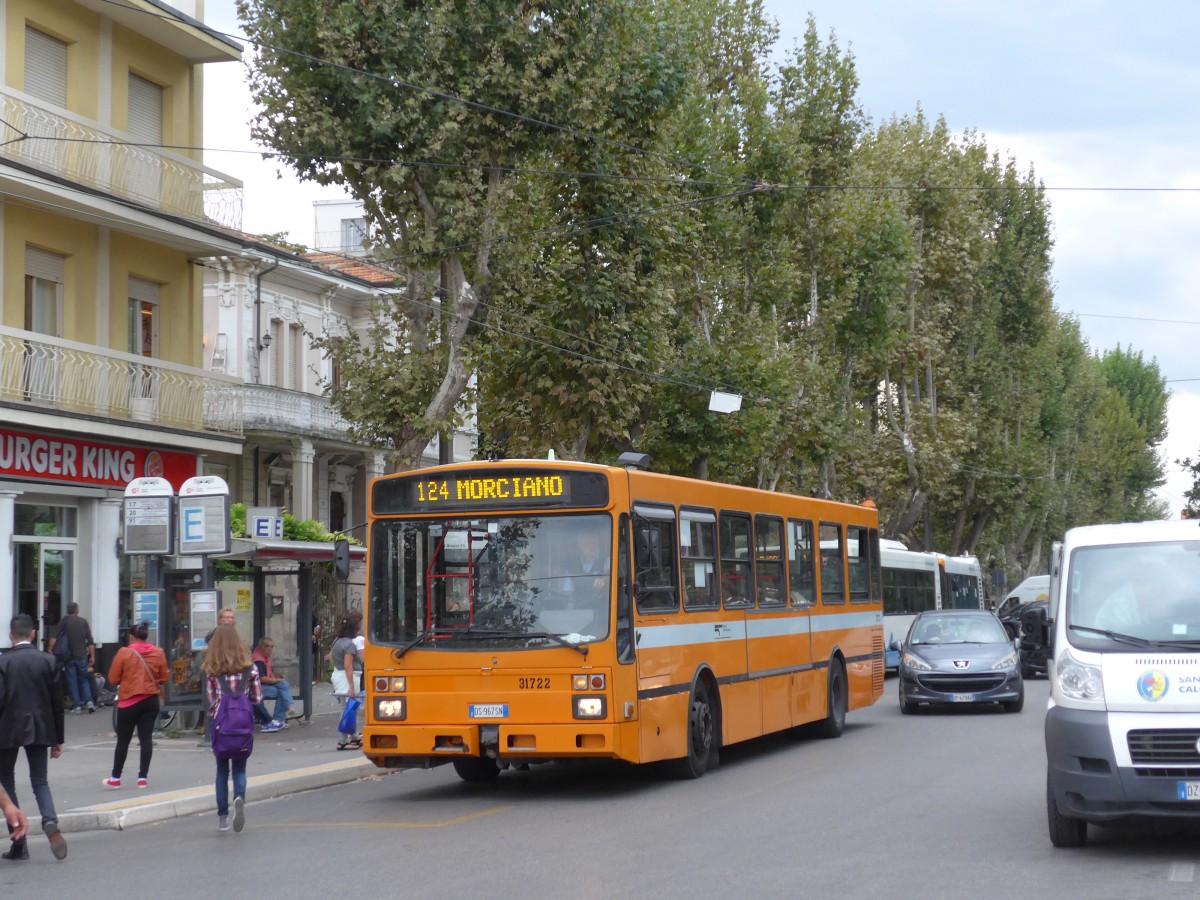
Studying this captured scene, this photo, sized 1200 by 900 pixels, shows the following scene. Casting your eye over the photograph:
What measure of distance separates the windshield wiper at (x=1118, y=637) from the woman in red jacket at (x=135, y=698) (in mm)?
9352

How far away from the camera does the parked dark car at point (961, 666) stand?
78.3 ft

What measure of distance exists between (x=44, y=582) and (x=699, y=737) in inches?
553

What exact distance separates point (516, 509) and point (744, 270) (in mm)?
23987

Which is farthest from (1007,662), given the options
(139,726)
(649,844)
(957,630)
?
(649,844)

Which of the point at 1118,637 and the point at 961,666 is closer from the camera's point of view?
the point at 1118,637

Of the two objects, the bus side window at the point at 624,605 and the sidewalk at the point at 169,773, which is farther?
the sidewalk at the point at 169,773

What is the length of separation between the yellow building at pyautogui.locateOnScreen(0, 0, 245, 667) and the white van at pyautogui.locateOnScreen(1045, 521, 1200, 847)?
17122 millimetres

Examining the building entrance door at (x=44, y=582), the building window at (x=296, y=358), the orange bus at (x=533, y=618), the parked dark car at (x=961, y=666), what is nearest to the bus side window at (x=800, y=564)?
the orange bus at (x=533, y=618)

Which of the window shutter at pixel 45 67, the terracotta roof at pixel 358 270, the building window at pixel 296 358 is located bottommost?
the building window at pixel 296 358

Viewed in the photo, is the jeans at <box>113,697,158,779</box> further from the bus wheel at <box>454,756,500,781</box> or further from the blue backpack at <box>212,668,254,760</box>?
the blue backpack at <box>212,668,254,760</box>

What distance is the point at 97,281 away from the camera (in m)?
26.6

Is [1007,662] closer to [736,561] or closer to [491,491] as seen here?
[736,561]

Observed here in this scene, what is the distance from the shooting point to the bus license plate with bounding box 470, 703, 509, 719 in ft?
44.7

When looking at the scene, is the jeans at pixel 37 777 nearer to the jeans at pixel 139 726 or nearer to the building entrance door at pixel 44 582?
the jeans at pixel 139 726
